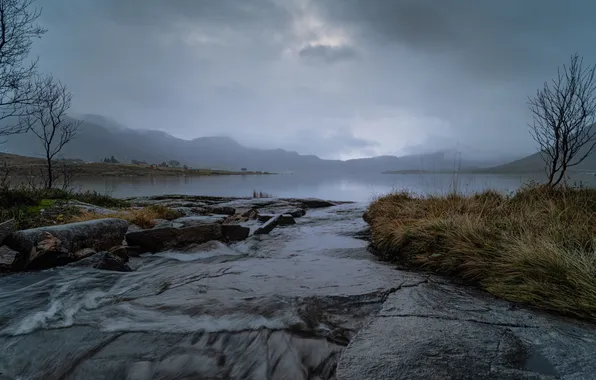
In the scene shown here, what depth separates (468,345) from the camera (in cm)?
212

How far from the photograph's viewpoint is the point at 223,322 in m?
2.71

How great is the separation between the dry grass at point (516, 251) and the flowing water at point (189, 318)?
3.01 ft

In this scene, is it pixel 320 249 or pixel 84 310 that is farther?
pixel 320 249

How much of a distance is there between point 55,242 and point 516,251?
23.0 ft

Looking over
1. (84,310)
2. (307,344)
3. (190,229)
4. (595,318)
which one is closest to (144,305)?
(84,310)

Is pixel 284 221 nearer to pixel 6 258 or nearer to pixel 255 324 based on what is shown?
pixel 6 258

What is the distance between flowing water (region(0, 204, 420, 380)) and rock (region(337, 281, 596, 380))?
25 centimetres

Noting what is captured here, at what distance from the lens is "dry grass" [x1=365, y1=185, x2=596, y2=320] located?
2.80 metres

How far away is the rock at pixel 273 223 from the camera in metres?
8.00

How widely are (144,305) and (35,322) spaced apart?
0.97 metres

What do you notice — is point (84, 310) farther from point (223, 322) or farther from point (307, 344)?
point (307, 344)

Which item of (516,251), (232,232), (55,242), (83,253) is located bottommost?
(232,232)

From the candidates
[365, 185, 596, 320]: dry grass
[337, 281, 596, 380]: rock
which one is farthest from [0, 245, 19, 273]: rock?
[365, 185, 596, 320]: dry grass

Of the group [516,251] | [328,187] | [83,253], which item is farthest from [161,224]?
[328,187]
